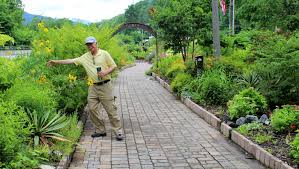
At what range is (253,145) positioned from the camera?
694 centimetres

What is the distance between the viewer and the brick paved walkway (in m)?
6.53

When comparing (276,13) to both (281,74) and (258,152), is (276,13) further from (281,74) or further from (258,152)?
(258,152)

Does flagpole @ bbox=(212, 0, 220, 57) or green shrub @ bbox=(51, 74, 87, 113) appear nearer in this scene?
green shrub @ bbox=(51, 74, 87, 113)

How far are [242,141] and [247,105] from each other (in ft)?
5.18

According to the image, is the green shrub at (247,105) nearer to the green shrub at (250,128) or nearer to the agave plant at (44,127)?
the green shrub at (250,128)

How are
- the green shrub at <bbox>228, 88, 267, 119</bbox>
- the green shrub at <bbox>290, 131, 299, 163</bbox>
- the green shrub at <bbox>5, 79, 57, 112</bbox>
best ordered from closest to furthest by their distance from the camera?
1. the green shrub at <bbox>290, 131, 299, 163</bbox>
2. the green shrub at <bbox>5, 79, 57, 112</bbox>
3. the green shrub at <bbox>228, 88, 267, 119</bbox>

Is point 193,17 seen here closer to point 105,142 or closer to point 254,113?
point 254,113

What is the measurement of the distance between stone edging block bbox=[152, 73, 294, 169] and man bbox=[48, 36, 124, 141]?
2148mm


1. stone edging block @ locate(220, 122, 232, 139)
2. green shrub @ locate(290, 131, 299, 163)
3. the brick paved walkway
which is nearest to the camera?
green shrub @ locate(290, 131, 299, 163)

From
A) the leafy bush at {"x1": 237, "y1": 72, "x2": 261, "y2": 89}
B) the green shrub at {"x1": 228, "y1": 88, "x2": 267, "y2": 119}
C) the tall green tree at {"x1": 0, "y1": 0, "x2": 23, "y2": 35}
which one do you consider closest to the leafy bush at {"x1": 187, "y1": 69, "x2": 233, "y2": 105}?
the leafy bush at {"x1": 237, "y1": 72, "x2": 261, "y2": 89}

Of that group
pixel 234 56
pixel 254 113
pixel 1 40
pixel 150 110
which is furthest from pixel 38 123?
pixel 234 56

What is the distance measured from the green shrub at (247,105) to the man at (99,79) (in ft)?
8.29

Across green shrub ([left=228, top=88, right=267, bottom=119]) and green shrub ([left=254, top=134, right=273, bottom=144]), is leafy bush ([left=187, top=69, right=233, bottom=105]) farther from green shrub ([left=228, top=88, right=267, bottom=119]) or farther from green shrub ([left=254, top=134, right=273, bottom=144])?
green shrub ([left=254, top=134, right=273, bottom=144])

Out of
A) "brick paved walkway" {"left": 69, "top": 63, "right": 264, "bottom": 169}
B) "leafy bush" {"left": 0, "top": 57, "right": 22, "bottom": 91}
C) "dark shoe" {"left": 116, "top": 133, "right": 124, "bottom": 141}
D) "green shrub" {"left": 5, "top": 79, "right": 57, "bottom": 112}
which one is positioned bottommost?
"brick paved walkway" {"left": 69, "top": 63, "right": 264, "bottom": 169}
